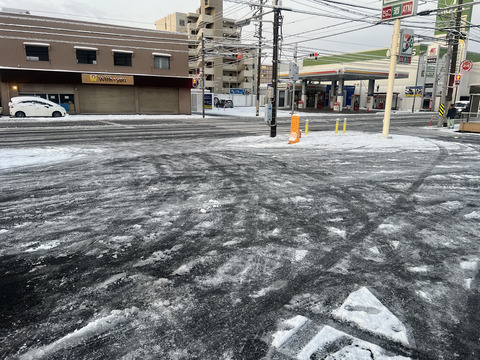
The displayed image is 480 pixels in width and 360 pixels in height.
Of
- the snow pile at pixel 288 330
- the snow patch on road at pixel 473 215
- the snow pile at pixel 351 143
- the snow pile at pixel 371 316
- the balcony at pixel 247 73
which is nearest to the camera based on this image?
the snow pile at pixel 288 330

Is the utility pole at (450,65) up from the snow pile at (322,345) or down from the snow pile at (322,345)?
up

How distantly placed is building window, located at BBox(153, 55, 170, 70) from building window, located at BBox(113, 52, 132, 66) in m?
2.65

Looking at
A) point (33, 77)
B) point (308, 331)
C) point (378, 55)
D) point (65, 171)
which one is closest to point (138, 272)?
point (308, 331)

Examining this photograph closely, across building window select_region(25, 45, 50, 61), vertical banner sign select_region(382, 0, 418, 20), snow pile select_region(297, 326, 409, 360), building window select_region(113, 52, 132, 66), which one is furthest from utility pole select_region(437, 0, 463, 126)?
building window select_region(25, 45, 50, 61)

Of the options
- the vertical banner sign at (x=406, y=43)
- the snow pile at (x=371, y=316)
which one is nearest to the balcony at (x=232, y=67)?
the vertical banner sign at (x=406, y=43)

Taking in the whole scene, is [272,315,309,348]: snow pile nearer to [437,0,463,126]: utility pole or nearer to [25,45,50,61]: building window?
[437,0,463,126]: utility pole

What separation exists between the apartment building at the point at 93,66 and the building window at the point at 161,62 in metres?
0.10

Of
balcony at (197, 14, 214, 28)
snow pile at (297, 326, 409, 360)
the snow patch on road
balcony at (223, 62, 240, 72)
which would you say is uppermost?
balcony at (197, 14, 214, 28)

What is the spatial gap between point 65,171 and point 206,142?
23.5 feet

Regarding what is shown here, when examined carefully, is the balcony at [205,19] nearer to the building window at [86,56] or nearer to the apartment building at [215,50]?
the apartment building at [215,50]

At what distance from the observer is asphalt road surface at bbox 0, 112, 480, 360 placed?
8.41 feet

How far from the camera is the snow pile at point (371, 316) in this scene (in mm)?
2660

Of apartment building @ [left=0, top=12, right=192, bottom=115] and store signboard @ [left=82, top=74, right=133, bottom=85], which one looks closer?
apartment building @ [left=0, top=12, right=192, bottom=115]

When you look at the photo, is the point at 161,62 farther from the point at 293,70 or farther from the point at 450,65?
the point at 450,65
